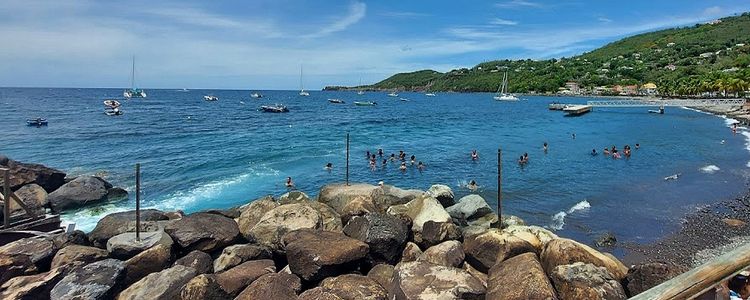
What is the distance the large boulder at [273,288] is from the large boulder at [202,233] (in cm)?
353

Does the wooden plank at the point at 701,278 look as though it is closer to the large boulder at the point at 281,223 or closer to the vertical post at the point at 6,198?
the large boulder at the point at 281,223

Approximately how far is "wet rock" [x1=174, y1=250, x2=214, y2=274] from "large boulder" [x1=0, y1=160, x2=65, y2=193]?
568 inches

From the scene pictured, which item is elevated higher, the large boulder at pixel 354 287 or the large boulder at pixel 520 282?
the large boulder at pixel 520 282

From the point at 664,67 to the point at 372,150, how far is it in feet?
545

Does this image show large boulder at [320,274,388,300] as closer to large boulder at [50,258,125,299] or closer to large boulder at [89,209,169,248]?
large boulder at [50,258,125,299]

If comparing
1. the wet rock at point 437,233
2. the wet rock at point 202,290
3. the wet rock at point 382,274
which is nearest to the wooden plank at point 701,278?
the wet rock at point 382,274

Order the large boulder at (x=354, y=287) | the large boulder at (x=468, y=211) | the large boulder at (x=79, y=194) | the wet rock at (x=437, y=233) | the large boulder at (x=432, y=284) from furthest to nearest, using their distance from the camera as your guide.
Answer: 1. the large boulder at (x=79, y=194)
2. the large boulder at (x=468, y=211)
3. the wet rock at (x=437, y=233)
4. the large boulder at (x=354, y=287)
5. the large boulder at (x=432, y=284)

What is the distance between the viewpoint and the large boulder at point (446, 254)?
440 inches

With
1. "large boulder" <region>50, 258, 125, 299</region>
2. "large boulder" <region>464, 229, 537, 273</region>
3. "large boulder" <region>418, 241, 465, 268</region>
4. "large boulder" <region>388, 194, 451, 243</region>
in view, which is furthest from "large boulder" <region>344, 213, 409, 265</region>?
"large boulder" <region>50, 258, 125, 299</region>

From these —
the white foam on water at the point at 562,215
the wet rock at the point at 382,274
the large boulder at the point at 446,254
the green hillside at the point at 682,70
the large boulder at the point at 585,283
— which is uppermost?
the green hillside at the point at 682,70

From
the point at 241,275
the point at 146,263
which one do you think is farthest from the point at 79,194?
the point at 241,275

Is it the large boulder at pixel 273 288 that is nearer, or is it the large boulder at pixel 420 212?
the large boulder at pixel 273 288

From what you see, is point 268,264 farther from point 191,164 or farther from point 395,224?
point 191,164

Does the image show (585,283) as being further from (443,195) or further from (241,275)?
(443,195)
